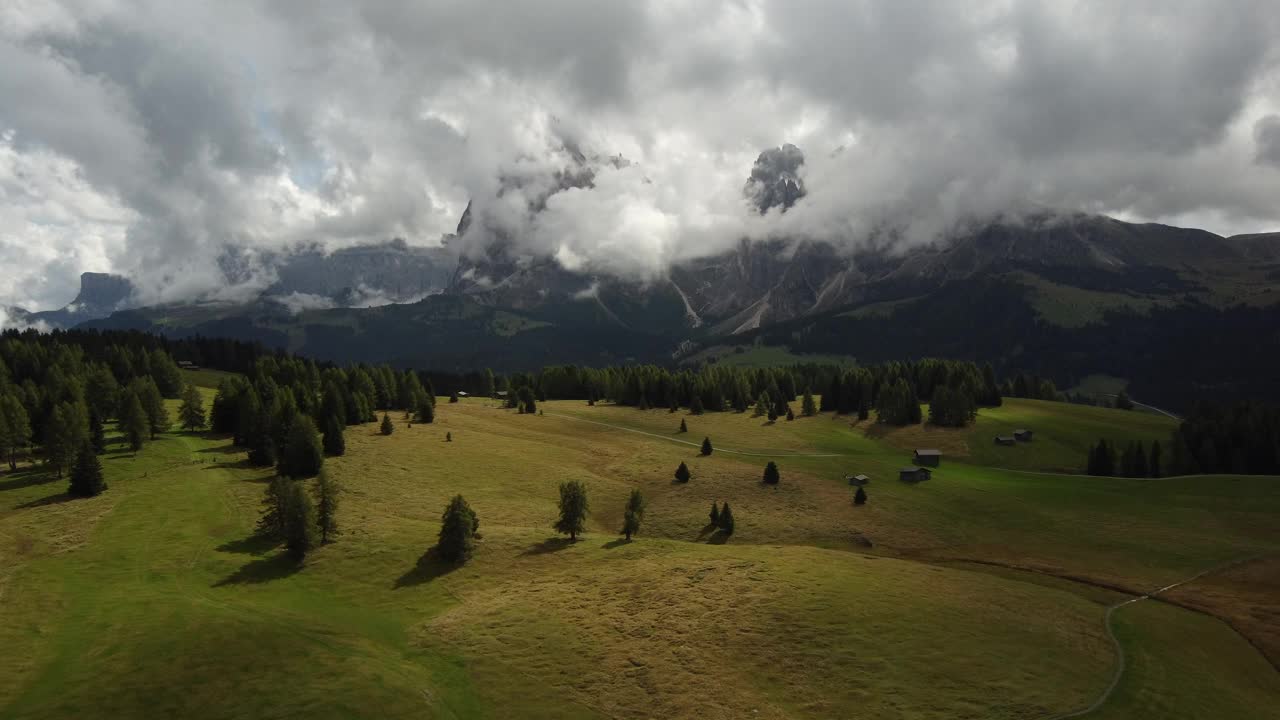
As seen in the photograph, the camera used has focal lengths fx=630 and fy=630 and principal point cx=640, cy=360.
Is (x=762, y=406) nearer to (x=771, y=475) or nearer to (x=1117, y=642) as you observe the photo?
(x=771, y=475)

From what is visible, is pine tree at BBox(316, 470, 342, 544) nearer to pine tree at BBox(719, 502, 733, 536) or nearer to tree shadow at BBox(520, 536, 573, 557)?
tree shadow at BBox(520, 536, 573, 557)

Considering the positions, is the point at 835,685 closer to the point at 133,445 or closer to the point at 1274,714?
the point at 1274,714

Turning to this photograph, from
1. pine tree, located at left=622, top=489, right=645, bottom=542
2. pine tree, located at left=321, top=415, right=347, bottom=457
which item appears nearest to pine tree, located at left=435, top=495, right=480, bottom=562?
pine tree, located at left=622, top=489, right=645, bottom=542

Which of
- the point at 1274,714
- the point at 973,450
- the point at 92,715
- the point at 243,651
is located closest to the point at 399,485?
the point at 243,651

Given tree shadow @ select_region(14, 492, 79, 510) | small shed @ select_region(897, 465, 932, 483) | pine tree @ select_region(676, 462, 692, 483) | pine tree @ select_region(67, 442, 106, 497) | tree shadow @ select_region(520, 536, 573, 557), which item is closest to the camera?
tree shadow @ select_region(520, 536, 573, 557)

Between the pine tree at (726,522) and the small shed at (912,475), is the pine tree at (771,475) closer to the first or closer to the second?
the pine tree at (726,522)
